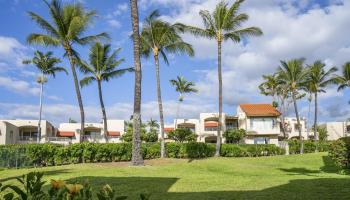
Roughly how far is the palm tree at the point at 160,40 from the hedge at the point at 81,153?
2081 mm

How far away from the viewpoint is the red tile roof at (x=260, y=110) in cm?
6047

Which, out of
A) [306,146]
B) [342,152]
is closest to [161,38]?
[342,152]

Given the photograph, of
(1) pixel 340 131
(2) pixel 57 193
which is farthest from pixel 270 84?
(2) pixel 57 193

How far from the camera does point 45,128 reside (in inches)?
2392

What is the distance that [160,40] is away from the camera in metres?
30.9

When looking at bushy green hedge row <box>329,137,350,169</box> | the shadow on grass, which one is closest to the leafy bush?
the shadow on grass

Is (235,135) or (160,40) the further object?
(235,135)

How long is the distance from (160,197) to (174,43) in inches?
896

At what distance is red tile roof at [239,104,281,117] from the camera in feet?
198

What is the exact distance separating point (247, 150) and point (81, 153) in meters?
16.4

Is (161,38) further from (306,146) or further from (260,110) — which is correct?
(260,110)

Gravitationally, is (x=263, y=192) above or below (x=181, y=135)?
below

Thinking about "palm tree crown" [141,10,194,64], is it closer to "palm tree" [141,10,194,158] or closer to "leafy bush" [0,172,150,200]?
"palm tree" [141,10,194,158]

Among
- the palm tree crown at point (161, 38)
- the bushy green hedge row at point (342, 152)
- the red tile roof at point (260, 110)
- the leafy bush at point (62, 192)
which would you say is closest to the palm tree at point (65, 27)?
the palm tree crown at point (161, 38)
